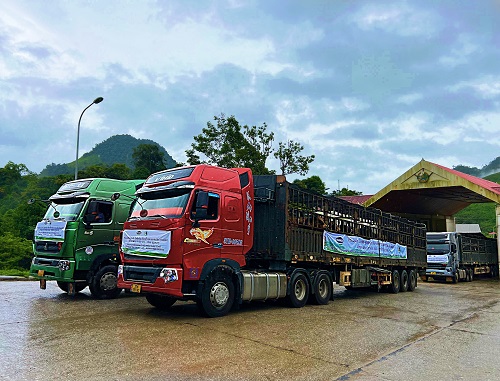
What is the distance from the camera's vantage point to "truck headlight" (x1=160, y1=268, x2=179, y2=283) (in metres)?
8.45

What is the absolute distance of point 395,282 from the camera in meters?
16.6

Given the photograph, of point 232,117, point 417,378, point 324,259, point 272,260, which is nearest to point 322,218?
point 324,259

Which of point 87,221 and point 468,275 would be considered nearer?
point 87,221

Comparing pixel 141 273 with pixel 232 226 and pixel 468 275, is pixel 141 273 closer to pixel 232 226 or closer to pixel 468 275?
pixel 232 226

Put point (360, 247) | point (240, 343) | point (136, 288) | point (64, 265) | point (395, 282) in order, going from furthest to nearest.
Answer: point (395, 282)
point (360, 247)
point (64, 265)
point (136, 288)
point (240, 343)

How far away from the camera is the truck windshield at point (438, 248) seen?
940 inches

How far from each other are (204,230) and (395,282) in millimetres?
10448

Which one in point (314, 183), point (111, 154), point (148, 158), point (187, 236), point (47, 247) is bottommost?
point (47, 247)

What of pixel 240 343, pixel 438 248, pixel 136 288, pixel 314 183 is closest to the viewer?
pixel 240 343

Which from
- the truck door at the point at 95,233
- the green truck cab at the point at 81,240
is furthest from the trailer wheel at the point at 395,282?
the truck door at the point at 95,233

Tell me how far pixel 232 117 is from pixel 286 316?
30.2 metres

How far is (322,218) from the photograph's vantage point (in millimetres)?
12336

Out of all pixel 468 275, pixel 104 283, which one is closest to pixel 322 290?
pixel 104 283

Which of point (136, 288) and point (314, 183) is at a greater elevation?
point (314, 183)
